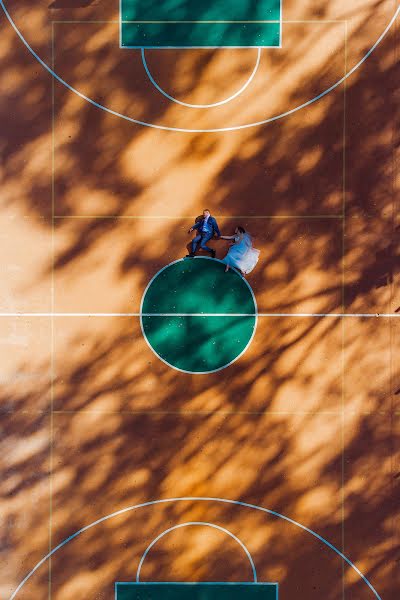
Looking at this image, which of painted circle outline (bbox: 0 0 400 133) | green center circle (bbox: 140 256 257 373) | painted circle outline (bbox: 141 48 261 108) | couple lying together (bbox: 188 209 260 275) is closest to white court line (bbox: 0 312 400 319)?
green center circle (bbox: 140 256 257 373)

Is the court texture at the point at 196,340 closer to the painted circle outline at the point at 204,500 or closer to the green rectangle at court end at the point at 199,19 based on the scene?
the painted circle outline at the point at 204,500

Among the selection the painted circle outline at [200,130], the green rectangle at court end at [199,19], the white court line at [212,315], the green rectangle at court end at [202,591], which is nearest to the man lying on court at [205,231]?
the white court line at [212,315]

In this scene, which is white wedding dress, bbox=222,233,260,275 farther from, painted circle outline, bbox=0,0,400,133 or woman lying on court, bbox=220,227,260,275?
painted circle outline, bbox=0,0,400,133

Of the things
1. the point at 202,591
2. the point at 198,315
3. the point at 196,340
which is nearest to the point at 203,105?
the point at 198,315

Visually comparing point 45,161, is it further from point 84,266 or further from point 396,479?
point 396,479

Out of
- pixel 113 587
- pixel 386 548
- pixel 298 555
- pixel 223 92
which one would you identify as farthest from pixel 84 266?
pixel 386 548

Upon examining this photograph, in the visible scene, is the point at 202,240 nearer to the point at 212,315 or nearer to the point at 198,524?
the point at 212,315
